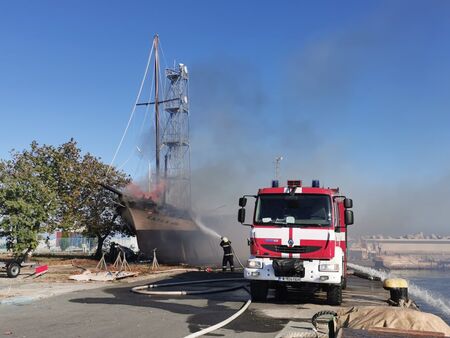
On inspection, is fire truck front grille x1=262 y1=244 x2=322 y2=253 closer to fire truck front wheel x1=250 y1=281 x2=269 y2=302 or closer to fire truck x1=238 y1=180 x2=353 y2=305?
fire truck x1=238 y1=180 x2=353 y2=305

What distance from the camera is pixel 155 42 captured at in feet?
137

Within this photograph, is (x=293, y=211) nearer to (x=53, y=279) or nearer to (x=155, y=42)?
(x=53, y=279)

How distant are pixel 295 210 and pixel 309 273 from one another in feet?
4.82

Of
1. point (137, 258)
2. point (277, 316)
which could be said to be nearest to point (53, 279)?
point (277, 316)

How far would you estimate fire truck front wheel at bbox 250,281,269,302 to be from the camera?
10570 mm

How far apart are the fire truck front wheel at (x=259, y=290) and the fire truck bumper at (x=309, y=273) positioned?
588mm

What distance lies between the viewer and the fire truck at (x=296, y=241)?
9.77 metres

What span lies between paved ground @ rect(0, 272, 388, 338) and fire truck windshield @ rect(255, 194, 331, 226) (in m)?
1.89

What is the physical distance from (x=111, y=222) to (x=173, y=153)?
15.4m

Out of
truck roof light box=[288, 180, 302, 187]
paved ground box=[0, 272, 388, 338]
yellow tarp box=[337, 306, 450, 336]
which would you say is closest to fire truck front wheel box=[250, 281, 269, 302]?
paved ground box=[0, 272, 388, 338]

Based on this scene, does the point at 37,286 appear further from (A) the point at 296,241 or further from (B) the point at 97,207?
(B) the point at 97,207

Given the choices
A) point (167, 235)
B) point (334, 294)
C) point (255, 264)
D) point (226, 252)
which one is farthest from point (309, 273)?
point (167, 235)

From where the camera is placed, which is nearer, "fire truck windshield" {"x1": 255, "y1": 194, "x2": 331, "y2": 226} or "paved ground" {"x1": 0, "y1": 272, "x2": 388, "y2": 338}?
"paved ground" {"x1": 0, "y1": 272, "x2": 388, "y2": 338}

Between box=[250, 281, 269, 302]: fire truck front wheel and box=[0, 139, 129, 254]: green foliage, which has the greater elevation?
box=[0, 139, 129, 254]: green foliage
